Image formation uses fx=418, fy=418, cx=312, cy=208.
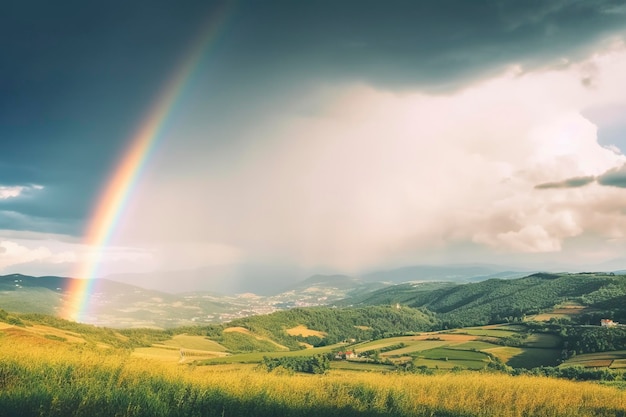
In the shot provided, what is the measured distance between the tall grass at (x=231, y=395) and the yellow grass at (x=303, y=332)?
6838 inches

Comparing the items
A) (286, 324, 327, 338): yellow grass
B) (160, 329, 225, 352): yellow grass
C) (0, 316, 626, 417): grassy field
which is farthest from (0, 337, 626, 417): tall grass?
(286, 324, 327, 338): yellow grass

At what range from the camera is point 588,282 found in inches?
7475

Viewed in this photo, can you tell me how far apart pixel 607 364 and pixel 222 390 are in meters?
56.7

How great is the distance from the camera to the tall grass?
8719 mm

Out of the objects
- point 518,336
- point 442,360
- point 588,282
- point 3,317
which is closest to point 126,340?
point 3,317

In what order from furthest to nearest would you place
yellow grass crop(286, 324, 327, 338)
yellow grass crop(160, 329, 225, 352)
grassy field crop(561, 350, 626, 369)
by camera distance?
yellow grass crop(286, 324, 327, 338)
yellow grass crop(160, 329, 225, 352)
grassy field crop(561, 350, 626, 369)

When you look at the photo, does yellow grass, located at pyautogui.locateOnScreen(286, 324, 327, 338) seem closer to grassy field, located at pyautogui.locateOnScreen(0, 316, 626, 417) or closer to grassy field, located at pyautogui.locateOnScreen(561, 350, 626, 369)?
grassy field, located at pyautogui.locateOnScreen(561, 350, 626, 369)

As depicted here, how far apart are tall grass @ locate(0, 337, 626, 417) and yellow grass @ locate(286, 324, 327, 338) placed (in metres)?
174

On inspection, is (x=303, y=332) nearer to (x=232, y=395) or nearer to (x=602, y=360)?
(x=602, y=360)

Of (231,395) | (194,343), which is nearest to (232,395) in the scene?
(231,395)

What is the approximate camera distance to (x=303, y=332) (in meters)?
187

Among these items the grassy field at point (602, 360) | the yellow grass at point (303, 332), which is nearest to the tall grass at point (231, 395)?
the grassy field at point (602, 360)

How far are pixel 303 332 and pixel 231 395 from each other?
602 ft

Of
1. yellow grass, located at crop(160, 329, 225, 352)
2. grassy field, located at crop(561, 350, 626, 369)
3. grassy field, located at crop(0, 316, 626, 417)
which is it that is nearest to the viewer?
grassy field, located at crop(0, 316, 626, 417)
